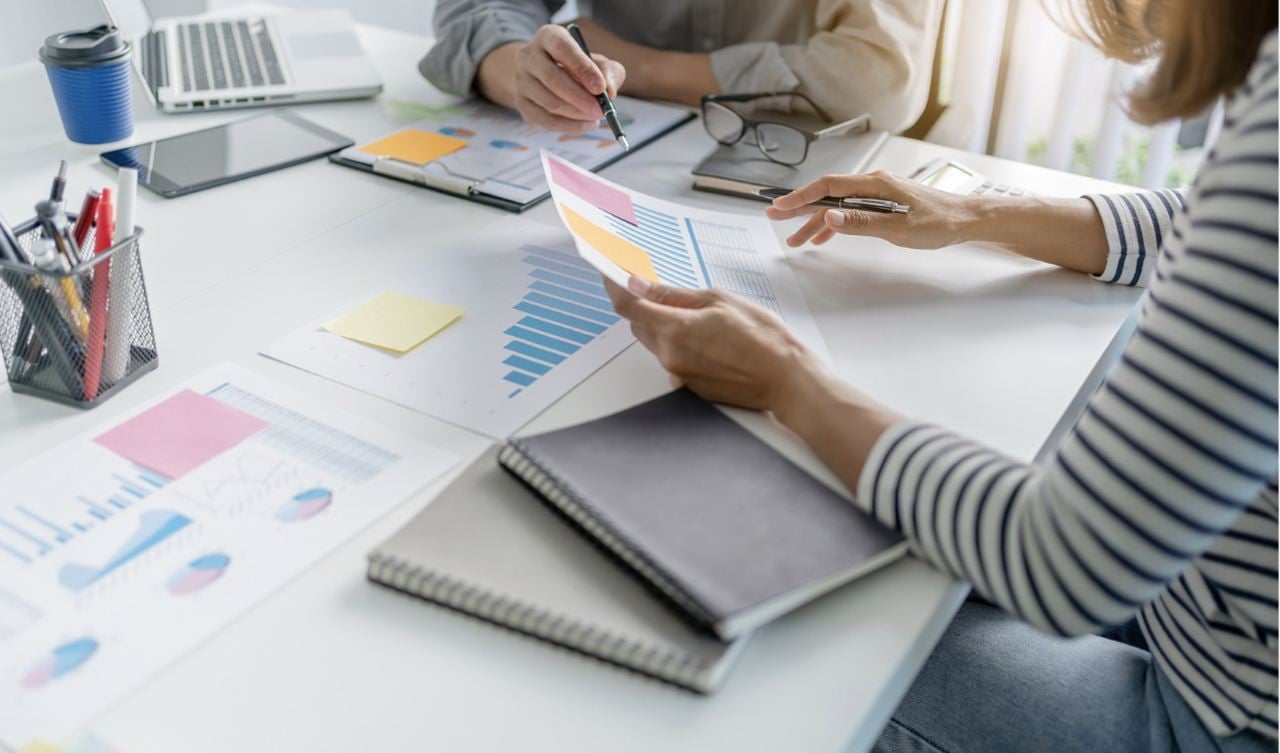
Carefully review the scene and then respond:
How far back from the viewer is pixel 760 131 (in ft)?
4.28

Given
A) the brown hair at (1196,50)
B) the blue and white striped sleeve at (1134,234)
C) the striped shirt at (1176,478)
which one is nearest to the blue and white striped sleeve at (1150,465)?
the striped shirt at (1176,478)

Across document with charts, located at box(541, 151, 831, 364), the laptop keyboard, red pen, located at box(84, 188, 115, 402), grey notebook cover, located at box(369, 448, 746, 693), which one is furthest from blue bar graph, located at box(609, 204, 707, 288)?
the laptop keyboard

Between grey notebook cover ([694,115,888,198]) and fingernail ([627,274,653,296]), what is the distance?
1.21 ft

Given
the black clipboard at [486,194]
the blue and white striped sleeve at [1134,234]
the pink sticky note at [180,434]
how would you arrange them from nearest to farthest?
the pink sticky note at [180,434], the blue and white striped sleeve at [1134,234], the black clipboard at [486,194]

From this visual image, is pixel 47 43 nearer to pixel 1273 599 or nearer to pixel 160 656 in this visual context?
pixel 160 656

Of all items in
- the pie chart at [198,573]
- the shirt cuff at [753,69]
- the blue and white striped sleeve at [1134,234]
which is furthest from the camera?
the shirt cuff at [753,69]

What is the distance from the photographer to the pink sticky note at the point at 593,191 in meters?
1.03

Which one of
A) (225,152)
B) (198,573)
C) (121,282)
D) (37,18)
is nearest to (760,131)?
(225,152)

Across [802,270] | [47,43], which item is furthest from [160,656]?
[47,43]

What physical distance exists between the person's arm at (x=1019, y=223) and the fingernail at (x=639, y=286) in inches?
9.4

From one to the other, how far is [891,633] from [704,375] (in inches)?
10.1

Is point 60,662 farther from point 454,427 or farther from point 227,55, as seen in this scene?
point 227,55

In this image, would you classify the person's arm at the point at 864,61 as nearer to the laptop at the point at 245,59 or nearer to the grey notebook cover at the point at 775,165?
the grey notebook cover at the point at 775,165

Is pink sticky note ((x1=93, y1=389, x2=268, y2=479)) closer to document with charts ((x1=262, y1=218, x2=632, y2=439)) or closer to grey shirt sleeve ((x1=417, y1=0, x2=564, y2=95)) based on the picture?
document with charts ((x1=262, y1=218, x2=632, y2=439))
